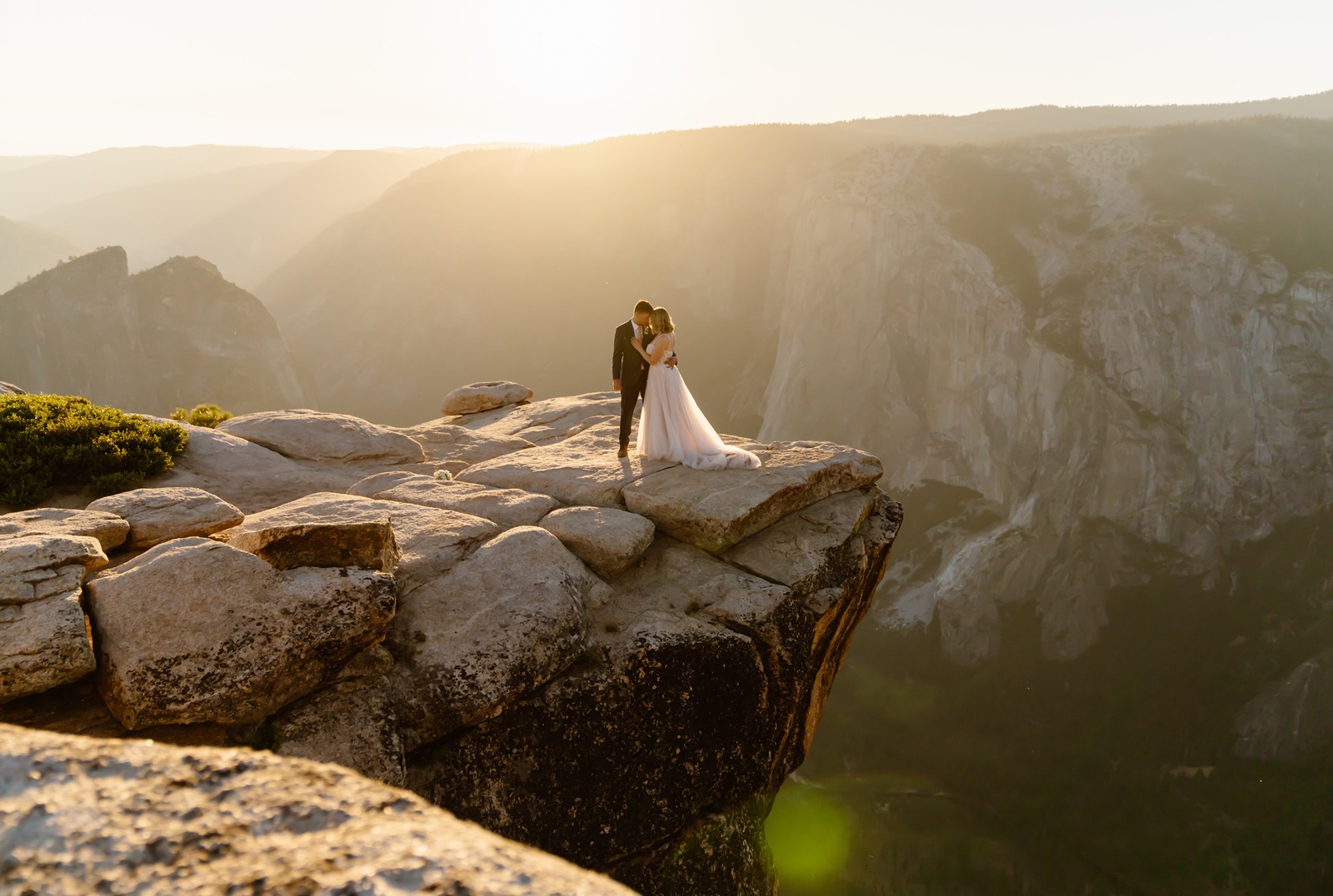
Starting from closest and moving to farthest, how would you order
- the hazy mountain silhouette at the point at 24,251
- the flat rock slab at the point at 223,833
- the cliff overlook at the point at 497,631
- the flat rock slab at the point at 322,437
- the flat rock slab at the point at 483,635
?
1. the flat rock slab at the point at 223,833
2. the cliff overlook at the point at 497,631
3. the flat rock slab at the point at 483,635
4. the flat rock slab at the point at 322,437
5. the hazy mountain silhouette at the point at 24,251

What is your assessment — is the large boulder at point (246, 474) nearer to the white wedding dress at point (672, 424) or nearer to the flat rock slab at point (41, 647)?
the flat rock slab at point (41, 647)

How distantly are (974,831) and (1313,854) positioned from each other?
10325 millimetres

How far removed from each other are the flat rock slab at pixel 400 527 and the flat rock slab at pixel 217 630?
58cm

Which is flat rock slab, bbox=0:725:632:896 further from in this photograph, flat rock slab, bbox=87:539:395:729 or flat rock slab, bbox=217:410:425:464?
flat rock slab, bbox=217:410:425:464

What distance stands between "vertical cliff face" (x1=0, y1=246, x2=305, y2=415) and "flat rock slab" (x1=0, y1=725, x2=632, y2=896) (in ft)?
223

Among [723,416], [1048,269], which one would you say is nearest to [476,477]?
[1048,269]

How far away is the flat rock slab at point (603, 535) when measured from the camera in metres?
11.6

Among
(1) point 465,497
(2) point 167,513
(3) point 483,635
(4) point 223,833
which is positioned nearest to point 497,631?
(3) point 483,635

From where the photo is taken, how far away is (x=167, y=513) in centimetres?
1073

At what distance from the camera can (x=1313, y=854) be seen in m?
25.2

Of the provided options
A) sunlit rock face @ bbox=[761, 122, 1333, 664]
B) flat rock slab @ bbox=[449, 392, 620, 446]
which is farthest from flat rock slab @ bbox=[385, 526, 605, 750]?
sunlit rock face @ bbox=[761, 122, 1333, 664]

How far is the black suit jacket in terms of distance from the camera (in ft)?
50.7

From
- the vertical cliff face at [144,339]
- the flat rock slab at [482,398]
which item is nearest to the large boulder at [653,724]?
the flat rock slab at [482,398]

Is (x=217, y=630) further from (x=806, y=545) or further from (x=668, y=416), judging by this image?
(x=668, y=416)
